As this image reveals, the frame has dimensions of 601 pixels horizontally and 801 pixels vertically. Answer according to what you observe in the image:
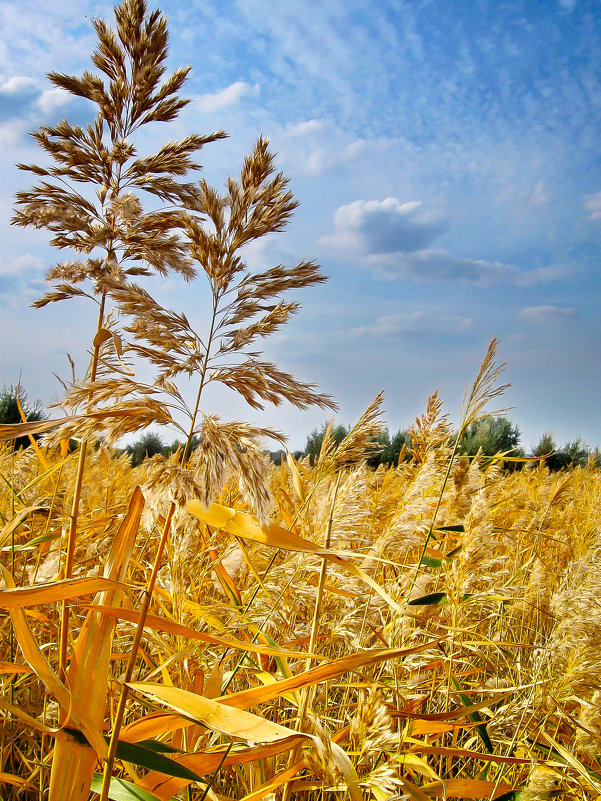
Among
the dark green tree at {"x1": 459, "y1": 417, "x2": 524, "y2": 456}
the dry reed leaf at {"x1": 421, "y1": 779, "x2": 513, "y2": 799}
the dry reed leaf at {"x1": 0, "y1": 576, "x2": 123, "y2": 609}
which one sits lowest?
the dry reed leaf at {"x1": 421, "y1": 779, "x2": 513, "y2": 799}

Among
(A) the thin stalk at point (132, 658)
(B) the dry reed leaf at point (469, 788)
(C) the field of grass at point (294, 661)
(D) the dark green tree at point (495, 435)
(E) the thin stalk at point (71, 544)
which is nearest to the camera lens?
(A) the thin stalk at point (132, 658)

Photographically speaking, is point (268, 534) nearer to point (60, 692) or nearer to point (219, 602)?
point (60, 692)

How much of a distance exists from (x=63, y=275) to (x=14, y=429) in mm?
895

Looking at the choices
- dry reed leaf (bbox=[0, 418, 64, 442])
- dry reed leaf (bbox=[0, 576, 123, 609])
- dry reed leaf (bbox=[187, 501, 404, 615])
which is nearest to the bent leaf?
dry reed leaf (bbox=[0, 576, 123, 609])

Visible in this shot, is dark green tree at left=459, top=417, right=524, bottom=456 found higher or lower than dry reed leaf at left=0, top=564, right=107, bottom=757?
higher

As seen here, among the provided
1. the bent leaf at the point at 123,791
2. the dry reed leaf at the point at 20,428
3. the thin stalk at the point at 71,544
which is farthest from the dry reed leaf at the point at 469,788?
the dry reed leaf at the point at 20,428

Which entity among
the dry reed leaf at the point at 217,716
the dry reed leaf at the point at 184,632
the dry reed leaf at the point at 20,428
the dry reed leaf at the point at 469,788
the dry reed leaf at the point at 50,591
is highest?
the dry reed leaf at the point at 20,428

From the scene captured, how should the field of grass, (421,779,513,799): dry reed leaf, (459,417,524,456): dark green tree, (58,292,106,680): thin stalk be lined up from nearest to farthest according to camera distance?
the field of grass, (58,292,106,680): thin stalk, (421,779,513,799): dry reed leaf, (459,417,524,456): dark green tree

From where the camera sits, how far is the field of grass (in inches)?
42.6

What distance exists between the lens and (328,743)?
1.01 meters

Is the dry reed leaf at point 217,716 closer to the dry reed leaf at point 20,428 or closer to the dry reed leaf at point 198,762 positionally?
the dry reed leaf at point 198,762

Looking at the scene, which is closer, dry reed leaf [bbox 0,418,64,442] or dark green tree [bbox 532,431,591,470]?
dry reed leaf [bbox 0,418,64,442]

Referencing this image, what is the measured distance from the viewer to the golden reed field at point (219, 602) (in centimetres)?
107

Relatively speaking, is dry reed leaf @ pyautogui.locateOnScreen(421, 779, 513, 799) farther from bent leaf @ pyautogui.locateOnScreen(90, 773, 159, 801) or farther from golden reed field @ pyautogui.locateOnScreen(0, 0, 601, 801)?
bent leaf @ pyautogui.locateOnScreen(90, 773, 159, 801)
